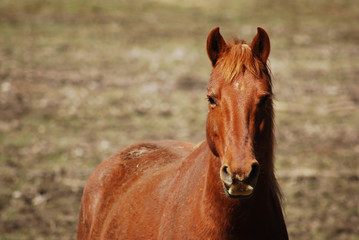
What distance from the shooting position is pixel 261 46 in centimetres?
289

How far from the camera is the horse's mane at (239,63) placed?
274 centimetres

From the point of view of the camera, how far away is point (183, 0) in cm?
2114

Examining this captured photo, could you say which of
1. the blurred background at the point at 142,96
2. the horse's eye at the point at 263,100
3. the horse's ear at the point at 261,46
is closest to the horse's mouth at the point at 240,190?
the horse's eye at the point at 263,100

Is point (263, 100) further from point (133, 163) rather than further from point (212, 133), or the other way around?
point (133, 163)

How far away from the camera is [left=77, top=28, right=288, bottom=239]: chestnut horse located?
8.43ft

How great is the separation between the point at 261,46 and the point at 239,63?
0.74ft

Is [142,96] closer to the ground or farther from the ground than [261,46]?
closer to the ground

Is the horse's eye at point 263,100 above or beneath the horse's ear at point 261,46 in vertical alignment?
beneath

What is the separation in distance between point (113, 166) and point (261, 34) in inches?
67.2

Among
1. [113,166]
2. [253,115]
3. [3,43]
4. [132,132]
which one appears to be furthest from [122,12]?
[253,115]

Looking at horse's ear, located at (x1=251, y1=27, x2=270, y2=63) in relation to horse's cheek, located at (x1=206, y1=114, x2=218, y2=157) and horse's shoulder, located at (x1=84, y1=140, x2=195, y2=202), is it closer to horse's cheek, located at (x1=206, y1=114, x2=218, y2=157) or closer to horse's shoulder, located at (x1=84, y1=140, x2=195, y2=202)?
horse's cheek, located at (x1=206, y1=114, x2=218, y2=157)

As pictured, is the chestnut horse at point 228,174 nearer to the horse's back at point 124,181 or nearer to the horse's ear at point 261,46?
the horse's ear at point 261,46

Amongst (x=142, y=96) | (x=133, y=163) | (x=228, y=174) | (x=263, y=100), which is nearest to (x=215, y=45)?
(x=263, y=100)

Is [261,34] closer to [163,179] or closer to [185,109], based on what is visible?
[163,179]
